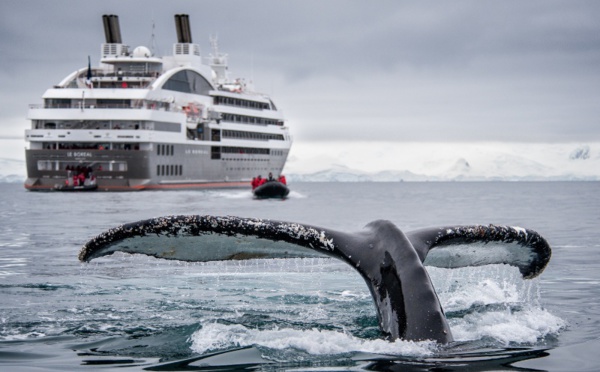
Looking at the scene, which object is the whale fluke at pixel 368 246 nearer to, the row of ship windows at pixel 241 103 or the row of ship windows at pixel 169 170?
the row of ship windows at pixel 169 170

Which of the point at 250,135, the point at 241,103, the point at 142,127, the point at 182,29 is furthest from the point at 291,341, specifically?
the point at 241,103

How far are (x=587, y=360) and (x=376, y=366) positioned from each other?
152 cm

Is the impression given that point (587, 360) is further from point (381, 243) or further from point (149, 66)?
point (149, 66)

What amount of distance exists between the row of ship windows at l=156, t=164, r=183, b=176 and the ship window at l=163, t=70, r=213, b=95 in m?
5.80

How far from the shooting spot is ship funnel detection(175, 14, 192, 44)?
70.3m

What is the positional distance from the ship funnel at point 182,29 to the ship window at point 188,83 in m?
4.94

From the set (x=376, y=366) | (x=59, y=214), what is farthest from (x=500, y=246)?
(x=59, y=214)

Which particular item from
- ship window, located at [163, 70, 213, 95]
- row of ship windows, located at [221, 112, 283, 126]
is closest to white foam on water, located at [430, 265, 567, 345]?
ship window, located at [163, 70, 213, 95]

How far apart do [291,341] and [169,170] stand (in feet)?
179

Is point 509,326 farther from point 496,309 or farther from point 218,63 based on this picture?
point 218,63

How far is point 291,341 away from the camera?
20.2ft

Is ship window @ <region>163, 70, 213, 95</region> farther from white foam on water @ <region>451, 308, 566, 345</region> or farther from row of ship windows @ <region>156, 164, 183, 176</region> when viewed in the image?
white foam on water @ <region>451, 308, 566, 345</region>

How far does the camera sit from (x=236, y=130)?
69.9 meters

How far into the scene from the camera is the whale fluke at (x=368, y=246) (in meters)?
5.14
